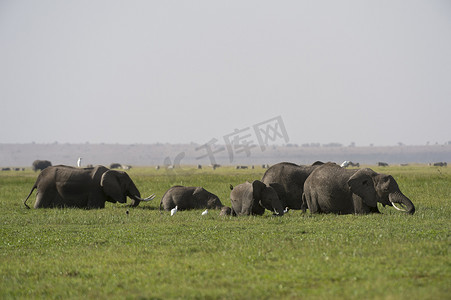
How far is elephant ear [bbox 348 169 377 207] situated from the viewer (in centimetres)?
2543

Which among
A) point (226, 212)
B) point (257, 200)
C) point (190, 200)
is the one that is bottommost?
point (226, 212)

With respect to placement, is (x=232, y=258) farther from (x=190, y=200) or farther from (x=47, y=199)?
(x=47, y=199)

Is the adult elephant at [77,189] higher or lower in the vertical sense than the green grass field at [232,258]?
higher

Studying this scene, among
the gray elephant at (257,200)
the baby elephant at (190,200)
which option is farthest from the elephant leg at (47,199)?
the gray elephant at (257,200)

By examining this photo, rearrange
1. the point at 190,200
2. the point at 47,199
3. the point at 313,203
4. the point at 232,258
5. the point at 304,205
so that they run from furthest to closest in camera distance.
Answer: the point at 47,199, the point at 190,200, the point at 304,205, the point at 313,203, the point at 232,258

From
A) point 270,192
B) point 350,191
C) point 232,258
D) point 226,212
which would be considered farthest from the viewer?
point 226,212

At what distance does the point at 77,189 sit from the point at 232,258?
19628 mm

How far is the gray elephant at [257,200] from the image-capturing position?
1038 inches

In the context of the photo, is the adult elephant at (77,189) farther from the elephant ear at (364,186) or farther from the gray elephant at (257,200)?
the elephant ear at (364,186)

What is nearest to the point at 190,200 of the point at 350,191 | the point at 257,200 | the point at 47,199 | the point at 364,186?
the point at 257,200

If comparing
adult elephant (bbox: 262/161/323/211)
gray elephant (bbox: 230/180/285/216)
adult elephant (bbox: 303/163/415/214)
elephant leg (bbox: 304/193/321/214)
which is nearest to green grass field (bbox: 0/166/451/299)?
adult elephant (bbox: 303/163/415/214)

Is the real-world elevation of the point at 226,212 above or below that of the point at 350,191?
below

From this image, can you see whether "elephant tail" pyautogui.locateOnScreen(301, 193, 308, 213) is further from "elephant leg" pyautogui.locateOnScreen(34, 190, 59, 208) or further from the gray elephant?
"elephant leg" pyautogui.locateOnScreen(34, 190, 59, 208)

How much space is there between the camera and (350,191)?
1022 inches
